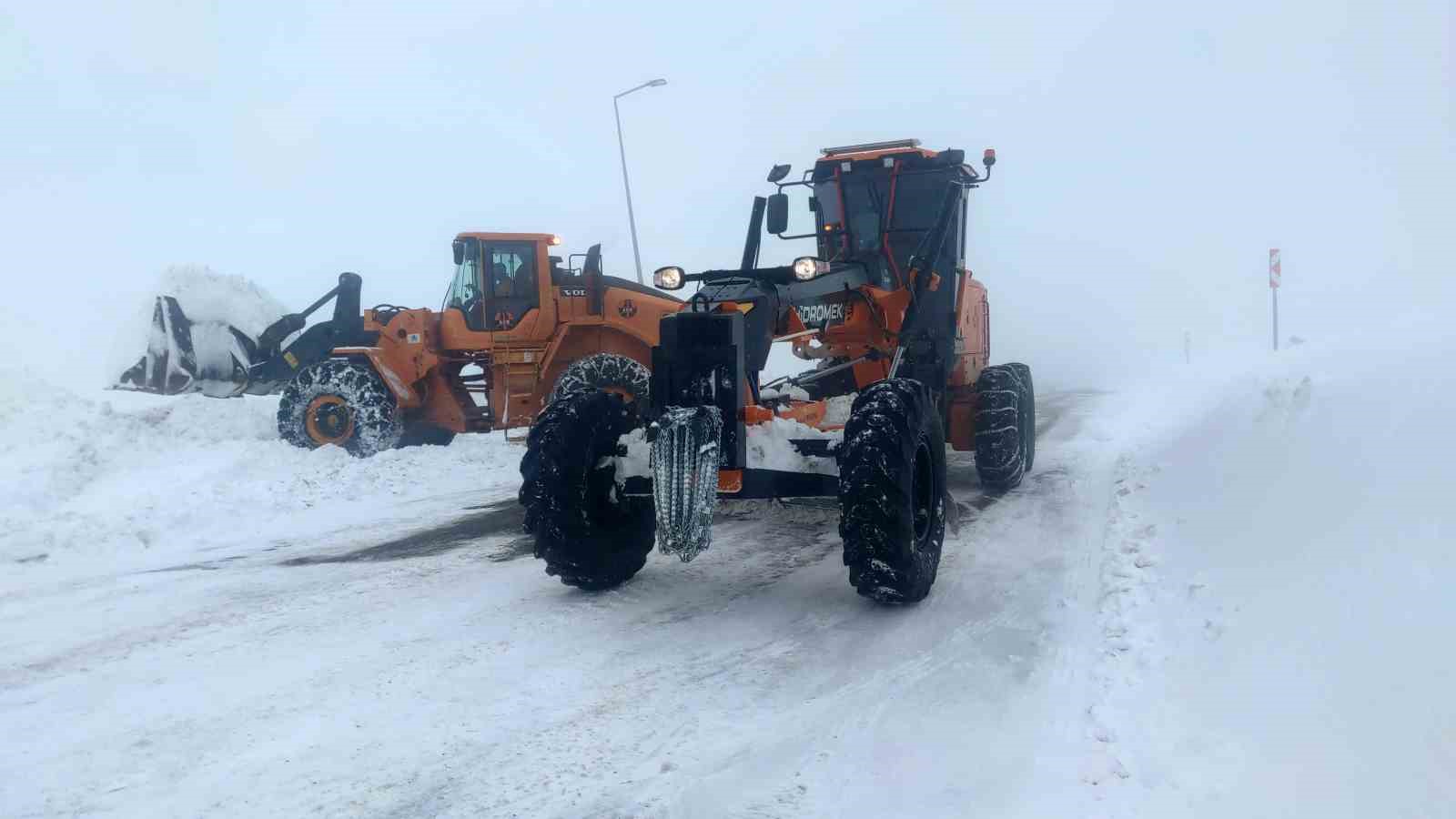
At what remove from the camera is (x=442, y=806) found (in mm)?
3711

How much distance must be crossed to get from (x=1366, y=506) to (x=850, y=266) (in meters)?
4.33

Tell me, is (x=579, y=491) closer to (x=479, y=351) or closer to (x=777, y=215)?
(x=777, y=215)

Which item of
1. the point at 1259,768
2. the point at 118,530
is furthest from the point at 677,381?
the point at 118,530

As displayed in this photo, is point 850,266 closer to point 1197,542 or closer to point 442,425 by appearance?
point 1197,542

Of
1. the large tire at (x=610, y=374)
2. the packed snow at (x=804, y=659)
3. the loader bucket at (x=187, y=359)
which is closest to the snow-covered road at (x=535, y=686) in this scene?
the packed snow at (x=804, y=659)

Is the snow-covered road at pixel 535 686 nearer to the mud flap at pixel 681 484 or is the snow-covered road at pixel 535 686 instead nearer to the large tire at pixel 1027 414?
the mud flap at pixel 681 484

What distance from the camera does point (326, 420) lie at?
44.4 ft

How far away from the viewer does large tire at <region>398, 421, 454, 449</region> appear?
13.9 m

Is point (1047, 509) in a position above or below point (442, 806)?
below

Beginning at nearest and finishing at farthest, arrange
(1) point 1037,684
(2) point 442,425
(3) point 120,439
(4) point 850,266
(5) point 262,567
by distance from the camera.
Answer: (1) point 1037,684, (5) point 262,567, (4) point 850,266, (3) point 120,439, (2) point 442,425

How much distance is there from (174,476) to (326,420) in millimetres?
2688

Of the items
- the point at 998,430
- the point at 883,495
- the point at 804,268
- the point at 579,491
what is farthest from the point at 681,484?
the point at 998,430

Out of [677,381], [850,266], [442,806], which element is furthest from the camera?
[850,266]

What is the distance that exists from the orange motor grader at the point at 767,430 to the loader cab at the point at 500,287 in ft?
18.2
